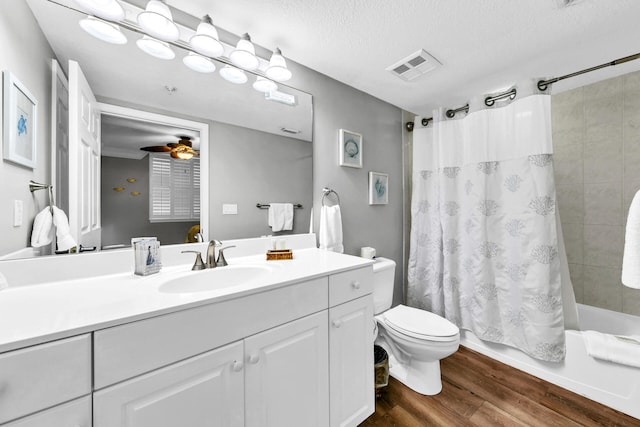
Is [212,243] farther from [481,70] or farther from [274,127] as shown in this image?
[481,70]

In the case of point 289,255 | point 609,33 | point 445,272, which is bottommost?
point 445,272

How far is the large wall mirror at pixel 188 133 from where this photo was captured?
1.03m

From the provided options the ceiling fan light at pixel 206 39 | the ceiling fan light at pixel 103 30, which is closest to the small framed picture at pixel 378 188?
the ceiling fan light at pixel 206 39

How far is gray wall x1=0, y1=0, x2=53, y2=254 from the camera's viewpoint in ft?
2.67

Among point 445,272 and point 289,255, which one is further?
point 445,272

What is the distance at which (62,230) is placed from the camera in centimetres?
96

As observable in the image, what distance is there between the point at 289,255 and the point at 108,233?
83 cm

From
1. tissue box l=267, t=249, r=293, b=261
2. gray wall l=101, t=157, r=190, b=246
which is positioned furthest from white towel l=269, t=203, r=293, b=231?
gray wall l=101, t=157, r=190, b=246

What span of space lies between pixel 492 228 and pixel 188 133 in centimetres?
212

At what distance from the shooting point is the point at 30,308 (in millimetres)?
699

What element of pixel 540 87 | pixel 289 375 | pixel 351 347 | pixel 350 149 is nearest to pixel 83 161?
pixel 289 375

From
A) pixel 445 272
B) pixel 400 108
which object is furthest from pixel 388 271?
pixel 400 108

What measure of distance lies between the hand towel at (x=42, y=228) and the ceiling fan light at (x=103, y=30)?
2.46 ft

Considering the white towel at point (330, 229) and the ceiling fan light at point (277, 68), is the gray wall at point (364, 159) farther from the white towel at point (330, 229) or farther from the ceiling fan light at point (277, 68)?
the ceiling fan light at point (277, 68)
